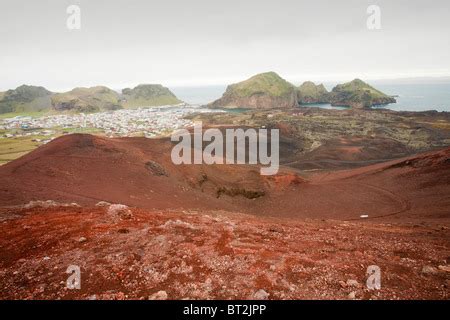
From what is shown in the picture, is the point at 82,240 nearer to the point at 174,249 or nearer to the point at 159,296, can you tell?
the point at 174,249

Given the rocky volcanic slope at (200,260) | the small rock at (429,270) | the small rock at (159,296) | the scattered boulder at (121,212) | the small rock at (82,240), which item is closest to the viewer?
the small rock at (159,296)

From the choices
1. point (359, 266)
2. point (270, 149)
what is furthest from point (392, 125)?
point (359, 266)

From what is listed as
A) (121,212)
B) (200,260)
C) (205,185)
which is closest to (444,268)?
(200,260)

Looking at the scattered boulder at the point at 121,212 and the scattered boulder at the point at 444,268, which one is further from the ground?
the scattered boulder at the point at 121,212

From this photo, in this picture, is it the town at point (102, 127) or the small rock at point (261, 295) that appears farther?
the town at point (102, 127)

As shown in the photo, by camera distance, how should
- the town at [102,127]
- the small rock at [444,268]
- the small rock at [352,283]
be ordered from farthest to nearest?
1. the town at [102,127]
2. the small rock at [444,268]
3. the small rock at [352,283]

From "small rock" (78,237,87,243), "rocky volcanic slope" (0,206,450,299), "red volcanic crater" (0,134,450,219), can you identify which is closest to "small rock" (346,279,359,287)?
"rocky volcanic slope" (0,206,450,299)

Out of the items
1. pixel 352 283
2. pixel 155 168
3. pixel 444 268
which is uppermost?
pixel 155 168

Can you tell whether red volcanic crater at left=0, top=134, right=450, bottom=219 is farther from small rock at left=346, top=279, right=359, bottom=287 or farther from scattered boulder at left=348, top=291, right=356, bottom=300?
scattered boulder at left=348, top=291, right=356, bottom=300

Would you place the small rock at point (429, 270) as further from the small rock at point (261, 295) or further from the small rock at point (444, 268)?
the small rock at point (261, 295)

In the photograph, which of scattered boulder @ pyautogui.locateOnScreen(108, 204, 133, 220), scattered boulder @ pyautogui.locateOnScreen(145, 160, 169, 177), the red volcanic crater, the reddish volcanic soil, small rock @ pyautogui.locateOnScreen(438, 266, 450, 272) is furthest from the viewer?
scattered boulder @ pyautogui.locateOnScreen(145, 160, 169, 177)

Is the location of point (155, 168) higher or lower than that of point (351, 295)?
higher

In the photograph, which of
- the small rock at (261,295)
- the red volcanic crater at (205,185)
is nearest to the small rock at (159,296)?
the small rock at (261,295)
